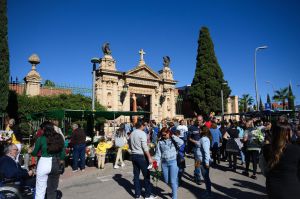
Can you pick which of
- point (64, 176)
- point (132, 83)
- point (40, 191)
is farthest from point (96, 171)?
point (132, 83)

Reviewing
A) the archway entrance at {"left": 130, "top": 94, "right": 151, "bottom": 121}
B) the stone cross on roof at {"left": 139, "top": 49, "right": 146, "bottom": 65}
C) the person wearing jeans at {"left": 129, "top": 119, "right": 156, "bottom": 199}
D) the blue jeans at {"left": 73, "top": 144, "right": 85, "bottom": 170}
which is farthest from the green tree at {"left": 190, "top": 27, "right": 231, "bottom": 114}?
the person wearing jeans at {"left": 129, "top": 119, "right": 156, "bottom": 199}

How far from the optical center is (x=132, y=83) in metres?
24.8

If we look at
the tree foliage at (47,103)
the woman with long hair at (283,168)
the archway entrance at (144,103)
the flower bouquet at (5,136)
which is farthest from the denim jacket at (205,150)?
the archway entrance at (144,103)

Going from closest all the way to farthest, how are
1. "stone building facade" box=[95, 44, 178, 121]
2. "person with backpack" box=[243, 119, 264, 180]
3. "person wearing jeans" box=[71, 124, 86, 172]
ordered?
"person with backpack" box=[243, 119, 264, 180]
"person wearing jeans" box=[71, 124, 86, 172]
"stone building facade" box=[95, 44, 178, 121]

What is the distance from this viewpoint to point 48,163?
5.29 metres

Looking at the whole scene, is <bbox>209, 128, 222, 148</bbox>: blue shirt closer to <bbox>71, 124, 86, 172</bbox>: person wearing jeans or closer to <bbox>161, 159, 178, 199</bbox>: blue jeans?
<bbox>161, 159, 178, 199</bbox>: blue jeans

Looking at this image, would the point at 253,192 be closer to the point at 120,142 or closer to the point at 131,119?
the point at 120,142

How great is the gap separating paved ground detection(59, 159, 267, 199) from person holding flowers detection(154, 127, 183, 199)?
124 cm

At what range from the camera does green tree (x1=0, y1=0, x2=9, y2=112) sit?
1497cm

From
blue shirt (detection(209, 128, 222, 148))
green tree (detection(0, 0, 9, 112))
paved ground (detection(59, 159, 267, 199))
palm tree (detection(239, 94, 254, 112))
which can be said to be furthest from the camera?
palm tree (detection(239, 94, 254, 112))

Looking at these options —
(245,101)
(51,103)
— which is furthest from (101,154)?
(245,101)

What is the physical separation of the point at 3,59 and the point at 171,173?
14.4m

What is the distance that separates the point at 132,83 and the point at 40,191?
19786mm

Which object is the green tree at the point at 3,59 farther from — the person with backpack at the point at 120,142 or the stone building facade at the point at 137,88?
the person with backpack at the point at 120,142
